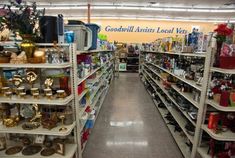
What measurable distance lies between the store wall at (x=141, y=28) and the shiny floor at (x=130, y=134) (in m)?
8.84

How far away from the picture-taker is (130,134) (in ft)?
11.1

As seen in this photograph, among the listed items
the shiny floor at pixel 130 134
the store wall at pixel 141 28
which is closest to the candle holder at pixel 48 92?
the shiny floor at pixel 130 134

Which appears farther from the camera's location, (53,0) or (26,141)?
(53,0)

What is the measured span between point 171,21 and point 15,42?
1279cm

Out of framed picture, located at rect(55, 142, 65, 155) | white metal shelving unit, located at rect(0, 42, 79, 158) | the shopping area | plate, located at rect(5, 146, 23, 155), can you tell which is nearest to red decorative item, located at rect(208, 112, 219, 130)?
the shopping area

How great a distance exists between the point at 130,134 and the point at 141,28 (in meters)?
11.0

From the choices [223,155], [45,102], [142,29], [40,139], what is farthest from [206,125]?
[142,29]

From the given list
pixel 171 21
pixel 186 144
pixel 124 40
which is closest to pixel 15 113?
pixel 186 144

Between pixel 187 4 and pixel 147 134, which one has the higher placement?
pixel 187 4

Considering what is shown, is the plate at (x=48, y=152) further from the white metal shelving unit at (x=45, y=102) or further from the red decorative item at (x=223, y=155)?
the red decorative item at (x=223, y=155)

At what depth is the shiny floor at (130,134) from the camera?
2.80 m

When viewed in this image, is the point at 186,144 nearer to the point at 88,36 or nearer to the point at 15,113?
the point at 88,36

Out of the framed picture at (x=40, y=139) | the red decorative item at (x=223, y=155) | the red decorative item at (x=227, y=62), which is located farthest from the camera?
the framed picture at (x=40, y=139)

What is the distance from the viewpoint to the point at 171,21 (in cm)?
1302
